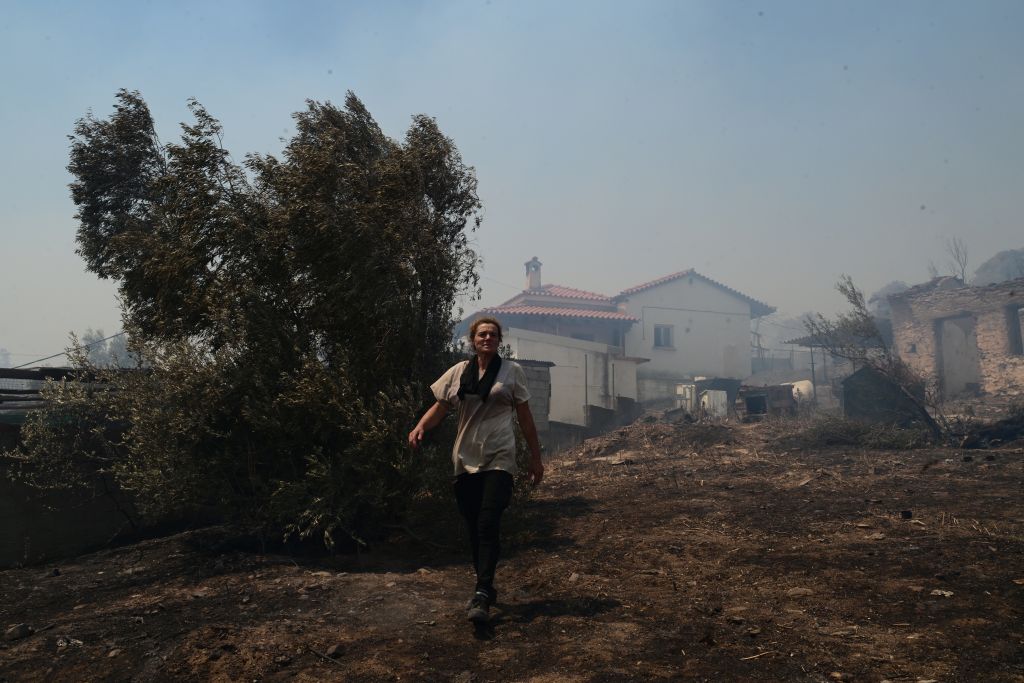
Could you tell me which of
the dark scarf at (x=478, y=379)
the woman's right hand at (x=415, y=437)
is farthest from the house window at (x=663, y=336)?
the woman's right hand at (x=415, y=437)

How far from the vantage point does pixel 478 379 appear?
479cm

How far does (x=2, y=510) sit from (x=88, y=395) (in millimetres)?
1436

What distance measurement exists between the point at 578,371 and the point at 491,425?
2428 cm

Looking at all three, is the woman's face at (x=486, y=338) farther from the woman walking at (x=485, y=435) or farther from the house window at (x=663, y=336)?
the house window at (x=663, y=336)

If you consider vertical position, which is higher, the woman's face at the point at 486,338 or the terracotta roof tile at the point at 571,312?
the terracotta roof tile at the point at 571,312

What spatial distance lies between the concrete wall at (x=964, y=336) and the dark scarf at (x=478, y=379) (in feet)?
87.6

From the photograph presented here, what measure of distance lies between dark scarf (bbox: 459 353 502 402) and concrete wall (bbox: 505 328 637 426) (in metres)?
22.5

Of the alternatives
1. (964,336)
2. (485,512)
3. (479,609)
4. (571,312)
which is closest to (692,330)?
(571,312)

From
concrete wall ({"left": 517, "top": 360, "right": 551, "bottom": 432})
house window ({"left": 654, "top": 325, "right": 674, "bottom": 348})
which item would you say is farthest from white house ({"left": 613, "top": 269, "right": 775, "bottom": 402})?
concrete wall ({"left": 517, "top": 360, "right": 551, "bottom": 432})

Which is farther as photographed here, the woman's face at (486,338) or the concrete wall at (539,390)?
the concrete wall at (539,390)

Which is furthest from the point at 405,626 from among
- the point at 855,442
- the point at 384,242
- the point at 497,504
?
the point at 855,442

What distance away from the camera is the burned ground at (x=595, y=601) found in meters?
3.70

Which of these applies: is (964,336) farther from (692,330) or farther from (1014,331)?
(692,330)

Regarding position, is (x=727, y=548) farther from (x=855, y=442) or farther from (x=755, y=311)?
(x=755, y=311)
